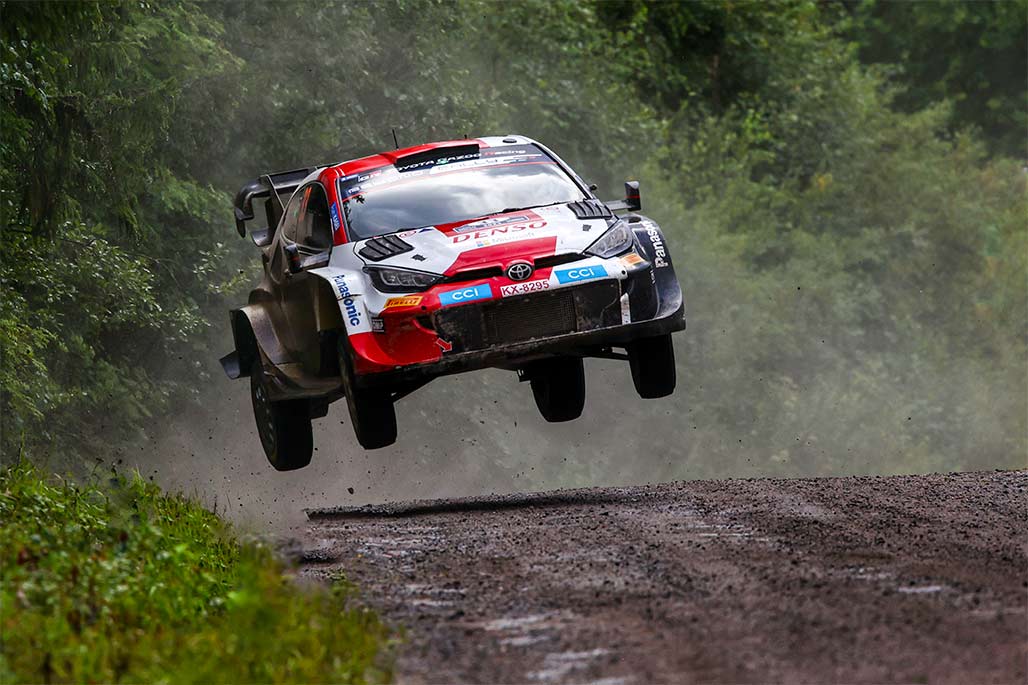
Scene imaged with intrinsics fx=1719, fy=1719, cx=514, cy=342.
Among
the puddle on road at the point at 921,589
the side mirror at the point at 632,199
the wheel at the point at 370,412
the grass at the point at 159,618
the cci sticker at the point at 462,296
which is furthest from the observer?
the side mirror at the point at 632,199

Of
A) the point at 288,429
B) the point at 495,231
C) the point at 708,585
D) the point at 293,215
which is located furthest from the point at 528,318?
the point at 708,585

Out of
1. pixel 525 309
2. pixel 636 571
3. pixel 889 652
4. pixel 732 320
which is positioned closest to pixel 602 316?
pixel 525 309

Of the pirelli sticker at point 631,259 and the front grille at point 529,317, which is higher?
the pirelli sticker at point 631,259

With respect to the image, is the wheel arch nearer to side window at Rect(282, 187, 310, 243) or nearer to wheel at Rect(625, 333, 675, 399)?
side window at Rect(282, 187, 310, 243)

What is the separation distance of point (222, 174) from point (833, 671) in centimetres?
1971

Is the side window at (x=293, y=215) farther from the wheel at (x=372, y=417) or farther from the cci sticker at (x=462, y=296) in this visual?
the cci sticker at (x=462, y=296)

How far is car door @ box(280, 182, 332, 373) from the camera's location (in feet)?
36.6

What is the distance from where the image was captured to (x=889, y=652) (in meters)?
5.93

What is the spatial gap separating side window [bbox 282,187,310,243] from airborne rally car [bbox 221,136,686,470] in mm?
25

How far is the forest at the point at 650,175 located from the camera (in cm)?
1959

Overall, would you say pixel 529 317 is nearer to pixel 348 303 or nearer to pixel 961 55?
pixel 348 303

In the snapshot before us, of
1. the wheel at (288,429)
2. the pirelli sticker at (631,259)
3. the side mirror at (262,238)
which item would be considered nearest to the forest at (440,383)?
the wheel at (288,429)

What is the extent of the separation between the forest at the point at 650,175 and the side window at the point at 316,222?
2.52 m

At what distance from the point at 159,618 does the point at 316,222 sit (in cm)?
489
